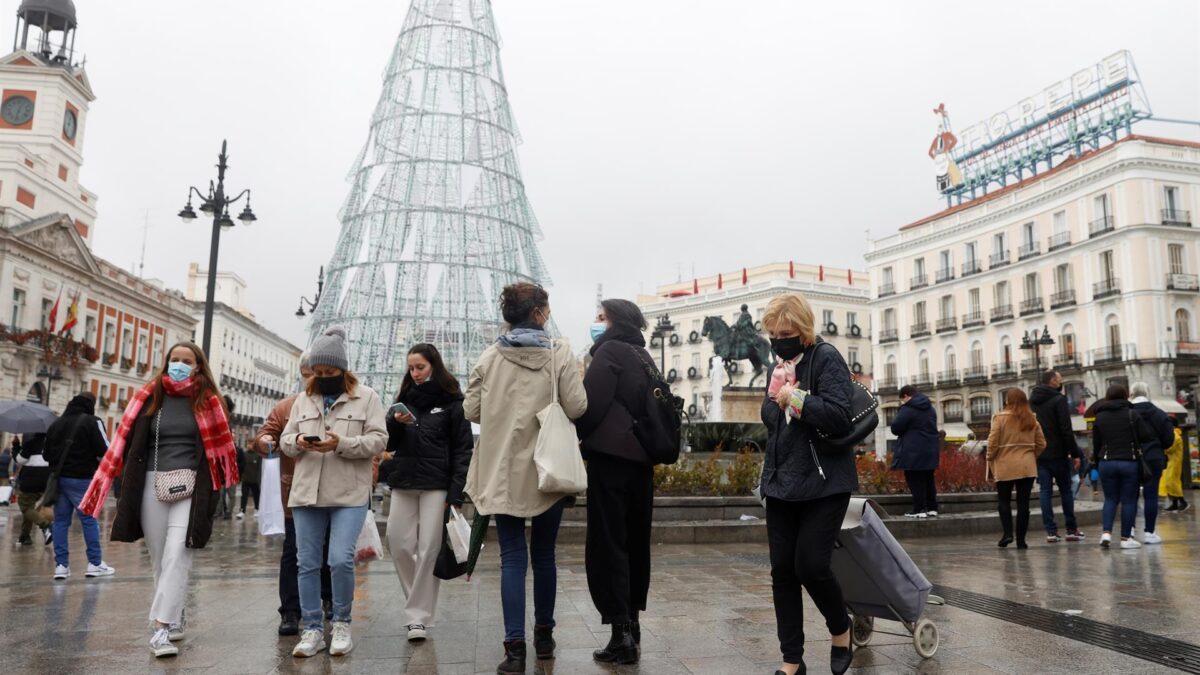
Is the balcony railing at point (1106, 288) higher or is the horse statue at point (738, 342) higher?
the balcony railing at point (1106, 288)

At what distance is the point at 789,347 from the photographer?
13.1 ft

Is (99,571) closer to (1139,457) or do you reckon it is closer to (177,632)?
(177,632)

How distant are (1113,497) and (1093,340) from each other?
38588 mm

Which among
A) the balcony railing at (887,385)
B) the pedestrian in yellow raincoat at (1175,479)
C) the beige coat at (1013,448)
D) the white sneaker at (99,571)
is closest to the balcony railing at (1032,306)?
the balcony railing at (887,385)

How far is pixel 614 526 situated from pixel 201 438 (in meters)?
2.45

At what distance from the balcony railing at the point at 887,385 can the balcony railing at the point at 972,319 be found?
5996 millimetres

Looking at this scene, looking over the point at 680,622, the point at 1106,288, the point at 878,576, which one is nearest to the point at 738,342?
the point at 680,622

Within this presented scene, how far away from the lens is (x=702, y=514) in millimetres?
10234

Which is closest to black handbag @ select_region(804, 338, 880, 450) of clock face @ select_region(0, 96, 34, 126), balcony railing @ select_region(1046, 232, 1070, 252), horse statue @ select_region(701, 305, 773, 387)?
horse statue @ select_region(701, 305, 773, 387)

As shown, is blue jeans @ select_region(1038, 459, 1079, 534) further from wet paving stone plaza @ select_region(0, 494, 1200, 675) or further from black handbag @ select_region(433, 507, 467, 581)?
black handbag @ select_region(433, 507, 467, 581)

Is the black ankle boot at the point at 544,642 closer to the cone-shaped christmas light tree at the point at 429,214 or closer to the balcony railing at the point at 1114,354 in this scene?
the cone-shaped christmas light tree at the point at 429,214

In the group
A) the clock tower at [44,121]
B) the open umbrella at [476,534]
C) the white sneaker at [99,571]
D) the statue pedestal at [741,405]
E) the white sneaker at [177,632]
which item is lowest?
the white sneaker at [99,571]

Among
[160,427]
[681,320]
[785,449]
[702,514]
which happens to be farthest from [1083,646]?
[681,320]

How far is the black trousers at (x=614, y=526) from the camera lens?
4242mm
